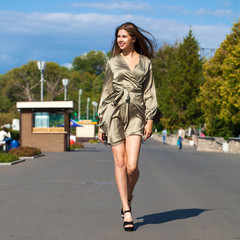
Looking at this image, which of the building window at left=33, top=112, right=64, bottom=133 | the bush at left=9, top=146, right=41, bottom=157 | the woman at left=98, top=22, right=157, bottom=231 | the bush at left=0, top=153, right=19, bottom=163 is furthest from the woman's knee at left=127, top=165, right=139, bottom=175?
the building window at left=33, top=112, right=64, bottom=133

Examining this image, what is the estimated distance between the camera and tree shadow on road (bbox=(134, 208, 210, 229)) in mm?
6383

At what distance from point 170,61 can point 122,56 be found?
227 feet

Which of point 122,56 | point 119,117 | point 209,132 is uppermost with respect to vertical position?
point 122,56

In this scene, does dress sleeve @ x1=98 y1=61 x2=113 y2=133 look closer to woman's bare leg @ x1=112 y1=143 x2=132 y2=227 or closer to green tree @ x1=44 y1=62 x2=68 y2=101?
woman's bare leg @ x1=112 y1=143 x2=132 y2=227

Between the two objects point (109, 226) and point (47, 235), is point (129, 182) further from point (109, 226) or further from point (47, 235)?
point (47, 235)

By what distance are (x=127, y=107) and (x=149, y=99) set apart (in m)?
0.36

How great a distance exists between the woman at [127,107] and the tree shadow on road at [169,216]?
508 millimetres

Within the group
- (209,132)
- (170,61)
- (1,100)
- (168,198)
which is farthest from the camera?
(1,100)

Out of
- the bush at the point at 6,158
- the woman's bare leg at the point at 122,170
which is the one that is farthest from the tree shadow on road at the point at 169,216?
the bush at the point at 6,158

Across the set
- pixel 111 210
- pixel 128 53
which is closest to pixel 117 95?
pixel 128 53

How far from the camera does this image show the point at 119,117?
234 inches

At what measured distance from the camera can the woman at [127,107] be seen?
590cm

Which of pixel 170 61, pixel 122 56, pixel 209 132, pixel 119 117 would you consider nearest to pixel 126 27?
pixel 122 56

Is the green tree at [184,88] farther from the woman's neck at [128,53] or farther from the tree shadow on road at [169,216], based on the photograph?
the woman's neck at [128,53]
